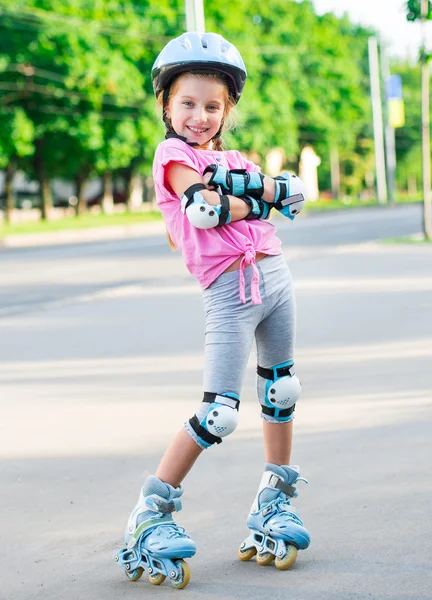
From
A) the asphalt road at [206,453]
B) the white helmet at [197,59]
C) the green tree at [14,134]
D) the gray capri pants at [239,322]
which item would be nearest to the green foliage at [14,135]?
the green tree at [14,134]

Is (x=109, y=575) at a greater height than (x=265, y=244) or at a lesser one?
lesser

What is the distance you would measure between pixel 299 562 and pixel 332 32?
236 feet

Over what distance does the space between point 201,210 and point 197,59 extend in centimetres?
48

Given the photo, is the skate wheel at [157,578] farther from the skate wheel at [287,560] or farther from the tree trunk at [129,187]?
the tree trunk at [129,187]

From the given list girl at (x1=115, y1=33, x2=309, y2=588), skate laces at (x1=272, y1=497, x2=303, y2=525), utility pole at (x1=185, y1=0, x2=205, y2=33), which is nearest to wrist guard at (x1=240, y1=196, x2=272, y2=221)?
girl at (x1=115, y1=33, x2=309, y2=588)

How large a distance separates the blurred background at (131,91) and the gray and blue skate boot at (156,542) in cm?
1846

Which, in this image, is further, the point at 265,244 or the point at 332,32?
the point at 332,32

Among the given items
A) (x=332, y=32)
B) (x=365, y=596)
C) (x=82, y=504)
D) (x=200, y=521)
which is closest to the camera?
(x=365, y=596)

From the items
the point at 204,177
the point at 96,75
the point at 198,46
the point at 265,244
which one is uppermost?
the point at 96,75

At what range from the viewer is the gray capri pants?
11.3 ft

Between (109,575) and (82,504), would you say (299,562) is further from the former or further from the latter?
(82,504)

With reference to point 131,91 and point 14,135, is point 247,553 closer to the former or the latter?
point 14,135

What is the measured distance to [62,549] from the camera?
3.74 meters

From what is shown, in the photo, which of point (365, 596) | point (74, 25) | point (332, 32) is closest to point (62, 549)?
point (365, 596)
